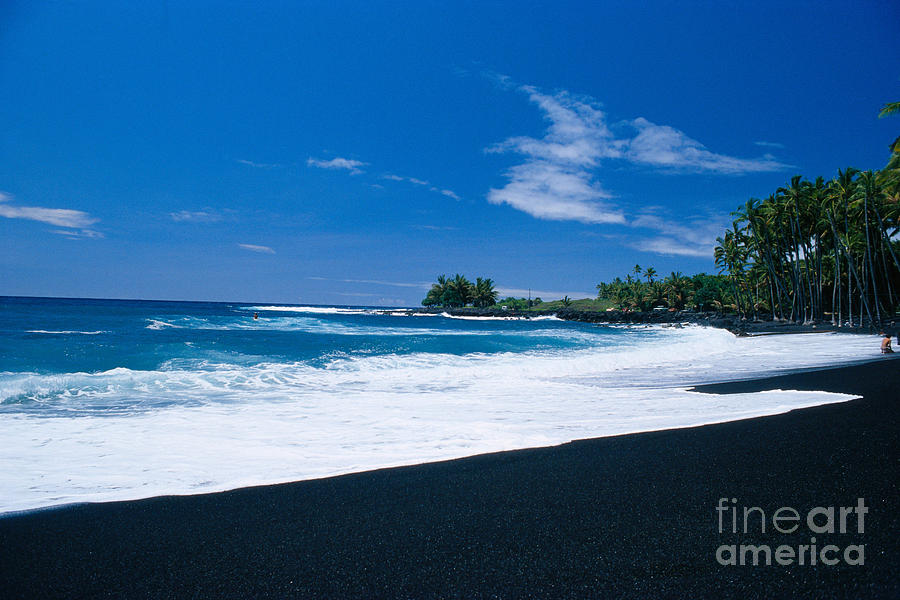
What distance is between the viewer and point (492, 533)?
264cm

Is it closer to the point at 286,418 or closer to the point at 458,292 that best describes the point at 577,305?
the point at 458,292

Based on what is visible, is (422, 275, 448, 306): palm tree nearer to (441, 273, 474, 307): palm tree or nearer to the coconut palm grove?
(441, 273, 474, 307): palm tree

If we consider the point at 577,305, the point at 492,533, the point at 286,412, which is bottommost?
the point at 286,412

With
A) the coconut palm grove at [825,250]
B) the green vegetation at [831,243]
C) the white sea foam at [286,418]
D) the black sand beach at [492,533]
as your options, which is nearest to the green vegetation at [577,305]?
the coconut palm grove at [825,250]

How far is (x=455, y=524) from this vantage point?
2.81 meters

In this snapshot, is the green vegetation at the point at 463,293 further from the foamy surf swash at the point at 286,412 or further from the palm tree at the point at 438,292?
the foamy surf swash at the point at 286,412

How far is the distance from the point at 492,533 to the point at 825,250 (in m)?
62.4

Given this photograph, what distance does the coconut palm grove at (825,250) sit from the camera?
33.6 meters

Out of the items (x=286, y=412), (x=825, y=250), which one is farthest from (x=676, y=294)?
(x=286, y=412)

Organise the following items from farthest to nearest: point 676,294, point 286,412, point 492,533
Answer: point 676,294, point 286,412, point 492,533

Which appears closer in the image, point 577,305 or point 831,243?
point 831,243

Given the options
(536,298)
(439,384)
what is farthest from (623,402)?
(536,298)

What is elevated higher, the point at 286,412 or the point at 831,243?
the point at 831,243

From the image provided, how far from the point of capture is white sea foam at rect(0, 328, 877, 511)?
4.20 meters
